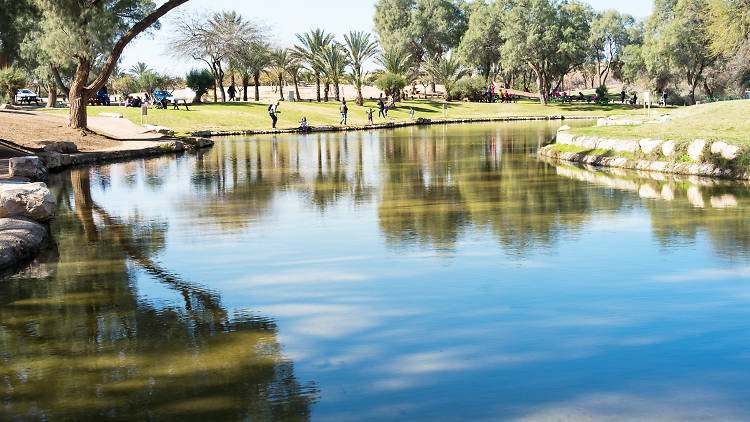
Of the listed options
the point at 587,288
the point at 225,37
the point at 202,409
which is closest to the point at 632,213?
the point at 587,288

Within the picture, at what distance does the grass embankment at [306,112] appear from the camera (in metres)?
45.7

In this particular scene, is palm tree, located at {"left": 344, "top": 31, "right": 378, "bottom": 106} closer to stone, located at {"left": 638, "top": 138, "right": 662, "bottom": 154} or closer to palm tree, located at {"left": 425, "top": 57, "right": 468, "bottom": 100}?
palm tree, located at {"left": 425, "top": 57, "right": 468, "bottom": 100}

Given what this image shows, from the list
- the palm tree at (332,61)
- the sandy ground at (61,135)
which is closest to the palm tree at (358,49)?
the palm tree at (332,61)

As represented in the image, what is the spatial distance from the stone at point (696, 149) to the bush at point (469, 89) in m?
56.8

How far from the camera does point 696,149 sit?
17.5m

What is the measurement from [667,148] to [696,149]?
2.84ft

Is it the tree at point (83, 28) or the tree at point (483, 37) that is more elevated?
the tree at point (483, 37)

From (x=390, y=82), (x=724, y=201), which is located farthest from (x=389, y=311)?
(x=390, y=82)

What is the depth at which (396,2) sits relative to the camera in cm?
9119

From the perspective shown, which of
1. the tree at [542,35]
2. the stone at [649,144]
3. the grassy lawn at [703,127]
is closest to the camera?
the stone at [649,144]

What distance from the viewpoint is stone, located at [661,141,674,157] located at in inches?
714

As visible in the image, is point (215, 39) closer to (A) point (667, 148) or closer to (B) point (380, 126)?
(B) point (380, 126)

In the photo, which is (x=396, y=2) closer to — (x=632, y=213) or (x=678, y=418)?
(x=632, y=213)

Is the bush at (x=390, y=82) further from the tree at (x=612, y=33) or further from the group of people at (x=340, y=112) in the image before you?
the tree at (x=612, y=33)
